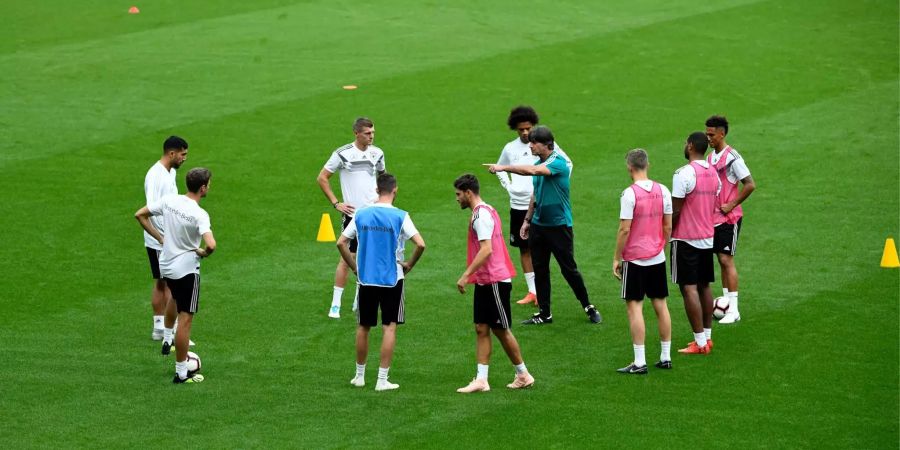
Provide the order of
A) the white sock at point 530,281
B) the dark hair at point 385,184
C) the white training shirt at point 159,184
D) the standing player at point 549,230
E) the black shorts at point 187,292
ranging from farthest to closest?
the white sock at point 530,281
the standing player at point 549,230
the white training shirt at point 159,184
the black shorts at point 187,292
the dark hair at point 385,184

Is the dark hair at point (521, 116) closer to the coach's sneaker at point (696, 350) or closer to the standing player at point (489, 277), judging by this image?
the standing player at point (489, 277)

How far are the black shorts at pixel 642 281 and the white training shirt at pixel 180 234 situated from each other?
12.5 ft

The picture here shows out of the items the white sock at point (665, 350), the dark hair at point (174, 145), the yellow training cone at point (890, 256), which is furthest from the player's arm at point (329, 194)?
the yellow training cone at point (890, 256)

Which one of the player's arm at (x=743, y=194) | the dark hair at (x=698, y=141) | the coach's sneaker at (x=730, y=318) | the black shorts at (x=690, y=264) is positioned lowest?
the coach's sneaker at (x=730, y=318)

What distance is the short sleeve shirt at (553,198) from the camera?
12469 millimetres

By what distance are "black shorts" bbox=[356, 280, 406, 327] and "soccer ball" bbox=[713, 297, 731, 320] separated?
153 inches

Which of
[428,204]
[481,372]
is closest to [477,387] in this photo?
[481,372]

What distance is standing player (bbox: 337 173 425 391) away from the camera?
10750mm

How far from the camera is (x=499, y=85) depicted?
22.7m

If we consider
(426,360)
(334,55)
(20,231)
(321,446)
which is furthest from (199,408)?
(334,55)

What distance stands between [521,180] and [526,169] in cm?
160

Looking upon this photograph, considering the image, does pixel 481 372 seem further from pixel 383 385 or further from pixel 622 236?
pixel 622 236

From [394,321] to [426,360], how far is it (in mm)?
1078

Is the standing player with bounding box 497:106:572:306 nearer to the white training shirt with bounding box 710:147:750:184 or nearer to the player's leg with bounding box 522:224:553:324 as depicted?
the player's leg with bounding box 522:224:553:324
